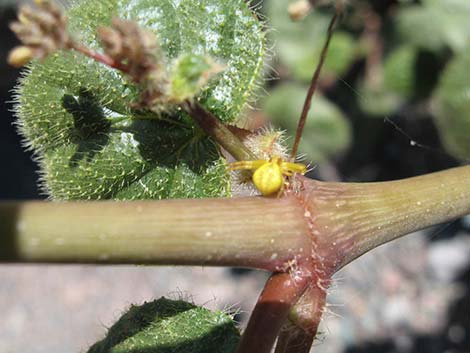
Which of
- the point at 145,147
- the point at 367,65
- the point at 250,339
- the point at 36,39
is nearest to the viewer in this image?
the point at 36,39

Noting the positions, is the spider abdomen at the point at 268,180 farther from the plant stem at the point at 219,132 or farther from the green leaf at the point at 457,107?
the green leaf at the point at 457,107

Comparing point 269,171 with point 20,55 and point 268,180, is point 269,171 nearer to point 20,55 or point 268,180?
point 268,180

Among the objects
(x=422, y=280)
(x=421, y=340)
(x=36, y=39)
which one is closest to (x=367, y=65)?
(x=422, y=280)

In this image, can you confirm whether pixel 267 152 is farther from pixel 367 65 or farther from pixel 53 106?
pixel 367 65

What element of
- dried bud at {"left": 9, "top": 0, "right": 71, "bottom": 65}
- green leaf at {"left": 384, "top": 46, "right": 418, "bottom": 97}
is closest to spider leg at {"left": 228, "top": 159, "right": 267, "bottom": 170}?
dried bud at {"left": 9, "top": 0, "right": 71, "bottom": 65}

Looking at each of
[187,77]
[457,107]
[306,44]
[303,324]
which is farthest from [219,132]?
[306,44]

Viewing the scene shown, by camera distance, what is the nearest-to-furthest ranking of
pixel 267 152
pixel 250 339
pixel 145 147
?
pixel 250 339 < pixel 267 152 < pixel 145 147

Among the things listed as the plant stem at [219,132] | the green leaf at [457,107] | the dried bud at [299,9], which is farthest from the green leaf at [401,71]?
Result: the dried bud at [299,9]
